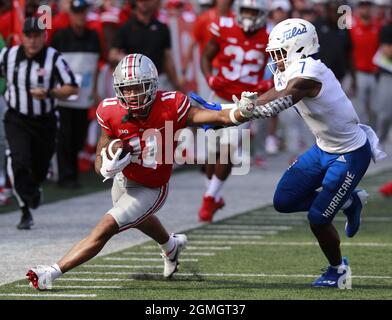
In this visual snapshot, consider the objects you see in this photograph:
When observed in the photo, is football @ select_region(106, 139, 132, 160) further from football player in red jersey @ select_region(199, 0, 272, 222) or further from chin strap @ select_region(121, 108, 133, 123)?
football player in red jersey @ select_region(199, 0, 272, 222)

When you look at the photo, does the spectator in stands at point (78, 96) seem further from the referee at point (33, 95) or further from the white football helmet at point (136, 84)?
the white football helmet at point (136, 84)

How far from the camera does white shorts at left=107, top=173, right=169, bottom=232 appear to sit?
6.66 m

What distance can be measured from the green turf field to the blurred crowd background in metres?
1.99

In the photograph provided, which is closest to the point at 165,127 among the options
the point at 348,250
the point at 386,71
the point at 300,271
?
the point at 300,271

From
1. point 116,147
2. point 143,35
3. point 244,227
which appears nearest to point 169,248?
point 116,147

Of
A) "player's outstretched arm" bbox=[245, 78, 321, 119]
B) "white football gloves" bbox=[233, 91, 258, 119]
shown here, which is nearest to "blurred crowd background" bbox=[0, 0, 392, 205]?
"player's outstretched arm" bbox=[245, 78, 321, 119]

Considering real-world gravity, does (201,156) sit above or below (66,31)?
below

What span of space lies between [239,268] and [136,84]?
1579mm

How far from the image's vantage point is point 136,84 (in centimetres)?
655

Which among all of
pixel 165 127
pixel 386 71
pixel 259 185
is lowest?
pixel 259 185

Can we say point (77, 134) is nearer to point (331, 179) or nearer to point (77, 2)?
point (77, 2)

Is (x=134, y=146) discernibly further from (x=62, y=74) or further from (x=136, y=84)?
(x=62, y=74)

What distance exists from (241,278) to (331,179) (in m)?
0.86

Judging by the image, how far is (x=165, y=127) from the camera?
668cm
